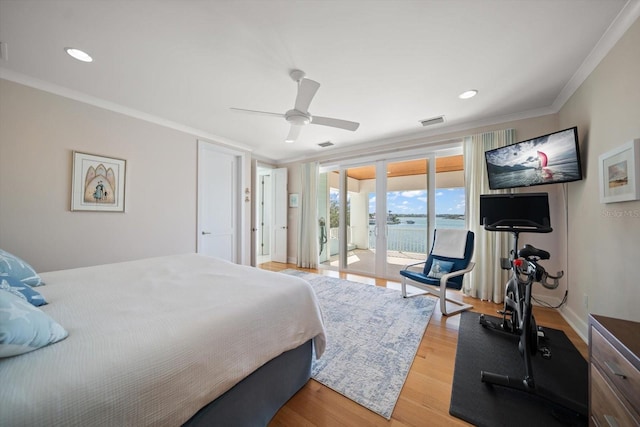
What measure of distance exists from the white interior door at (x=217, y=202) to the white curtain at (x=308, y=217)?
144cm

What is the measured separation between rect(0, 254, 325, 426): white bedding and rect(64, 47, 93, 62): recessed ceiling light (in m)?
1.87

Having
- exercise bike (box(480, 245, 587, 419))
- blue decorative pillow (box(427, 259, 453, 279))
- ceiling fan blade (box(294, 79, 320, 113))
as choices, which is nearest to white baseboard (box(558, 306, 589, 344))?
exercise bike (box(480, 245, 587, 419))

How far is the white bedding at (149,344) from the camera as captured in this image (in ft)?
2.15

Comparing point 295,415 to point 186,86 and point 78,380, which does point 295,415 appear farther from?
point 186,86

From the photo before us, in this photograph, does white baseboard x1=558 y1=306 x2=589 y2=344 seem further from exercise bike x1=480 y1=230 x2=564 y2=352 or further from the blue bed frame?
the blue bed frame

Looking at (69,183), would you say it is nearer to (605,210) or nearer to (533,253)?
(533,253)

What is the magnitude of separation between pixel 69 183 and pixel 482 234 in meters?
5.23

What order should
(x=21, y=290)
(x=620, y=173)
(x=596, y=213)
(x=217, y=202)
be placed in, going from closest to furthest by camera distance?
(x=21, y=290), (x=620, y=173), (x=596, y=213), (x=217, y=202)

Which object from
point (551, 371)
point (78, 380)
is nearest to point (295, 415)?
point (78, 380)

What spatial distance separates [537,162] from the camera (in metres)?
2.58

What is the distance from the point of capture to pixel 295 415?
139cm

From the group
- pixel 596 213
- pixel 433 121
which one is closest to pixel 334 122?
pixel 433 121

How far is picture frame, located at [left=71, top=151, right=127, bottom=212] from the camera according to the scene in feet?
8.30

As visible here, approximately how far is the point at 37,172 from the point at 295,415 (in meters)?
3.37
